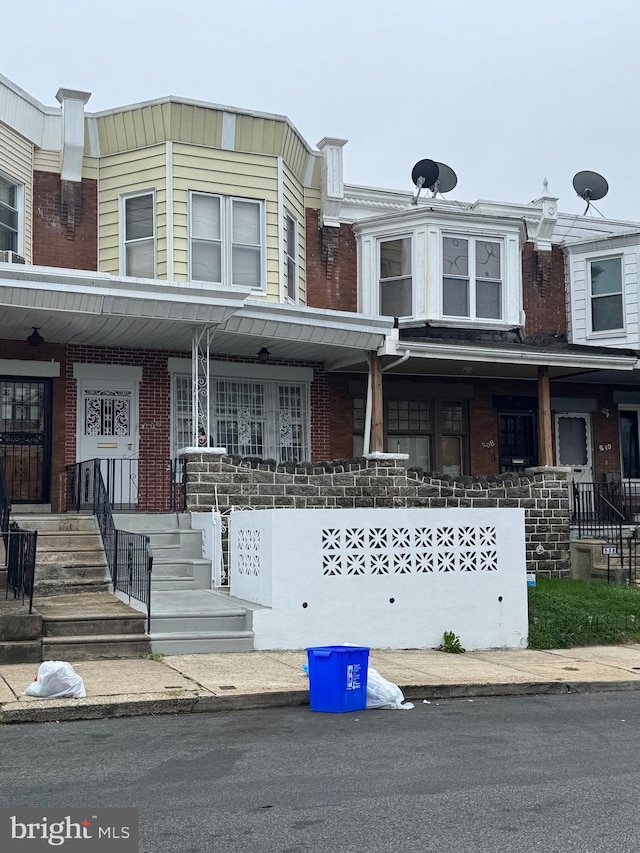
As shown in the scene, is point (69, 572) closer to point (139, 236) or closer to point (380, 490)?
point (380, 490)

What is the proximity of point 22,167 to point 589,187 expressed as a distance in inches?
534

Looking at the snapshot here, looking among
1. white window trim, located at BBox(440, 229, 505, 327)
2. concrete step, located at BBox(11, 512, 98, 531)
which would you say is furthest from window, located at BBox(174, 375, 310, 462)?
concrete step, located at BBox(11, 512, 98, 531)

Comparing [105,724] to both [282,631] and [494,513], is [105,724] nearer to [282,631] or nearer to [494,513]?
[282,631]

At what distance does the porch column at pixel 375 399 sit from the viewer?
17500 millimetres

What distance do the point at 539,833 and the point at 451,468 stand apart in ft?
51.4

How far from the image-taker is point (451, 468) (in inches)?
820

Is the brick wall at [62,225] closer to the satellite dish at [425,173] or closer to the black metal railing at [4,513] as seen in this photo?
the black metal railing at [4,513]

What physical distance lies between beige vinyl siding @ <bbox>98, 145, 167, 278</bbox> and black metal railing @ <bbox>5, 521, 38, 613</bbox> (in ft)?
23.7

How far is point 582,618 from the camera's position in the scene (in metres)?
13.3

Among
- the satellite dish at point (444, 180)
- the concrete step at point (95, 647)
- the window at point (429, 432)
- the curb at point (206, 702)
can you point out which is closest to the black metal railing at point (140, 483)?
the window at point (429, 432)

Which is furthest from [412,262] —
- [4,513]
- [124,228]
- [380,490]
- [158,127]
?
[4,513]

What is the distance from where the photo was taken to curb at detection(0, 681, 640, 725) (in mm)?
8062

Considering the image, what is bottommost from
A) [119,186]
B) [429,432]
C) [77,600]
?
[77,600]

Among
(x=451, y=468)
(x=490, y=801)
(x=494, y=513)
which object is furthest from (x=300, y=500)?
(x=490, y=801)
